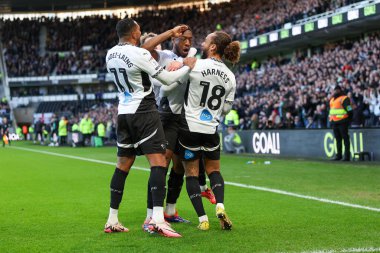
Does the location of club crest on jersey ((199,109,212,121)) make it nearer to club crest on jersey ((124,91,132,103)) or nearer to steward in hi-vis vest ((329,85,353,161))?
club crest on jersey ((124,91,132,103))

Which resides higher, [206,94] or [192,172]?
[206,94]

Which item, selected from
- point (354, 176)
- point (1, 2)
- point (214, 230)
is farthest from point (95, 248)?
point (1, 2)

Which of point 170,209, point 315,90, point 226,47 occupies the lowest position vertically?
point 170,209

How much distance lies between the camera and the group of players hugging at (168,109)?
293 inches

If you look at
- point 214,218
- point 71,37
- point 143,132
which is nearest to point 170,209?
point 214,218

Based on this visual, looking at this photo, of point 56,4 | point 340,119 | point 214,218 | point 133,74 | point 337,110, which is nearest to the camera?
point 133,74

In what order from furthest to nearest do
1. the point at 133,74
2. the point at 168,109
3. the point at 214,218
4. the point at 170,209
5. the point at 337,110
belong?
the point at 337,110 < the point at 214,218 < the point at 170,209 < the point at 168,109 < the point at 133,74

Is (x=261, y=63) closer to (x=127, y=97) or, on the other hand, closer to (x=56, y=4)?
(x=56, y=4)

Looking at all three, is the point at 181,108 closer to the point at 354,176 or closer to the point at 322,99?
the point at 354,176

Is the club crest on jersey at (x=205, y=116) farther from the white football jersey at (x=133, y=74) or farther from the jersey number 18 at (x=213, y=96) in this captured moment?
the white football jersey at (x=133, y=74)

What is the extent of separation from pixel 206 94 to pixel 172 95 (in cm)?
44

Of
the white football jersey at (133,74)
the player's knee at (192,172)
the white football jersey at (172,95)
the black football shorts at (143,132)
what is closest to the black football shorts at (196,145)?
the player's knee at (192,172)

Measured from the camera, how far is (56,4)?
7262 cm

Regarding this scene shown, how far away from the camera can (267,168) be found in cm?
1766
